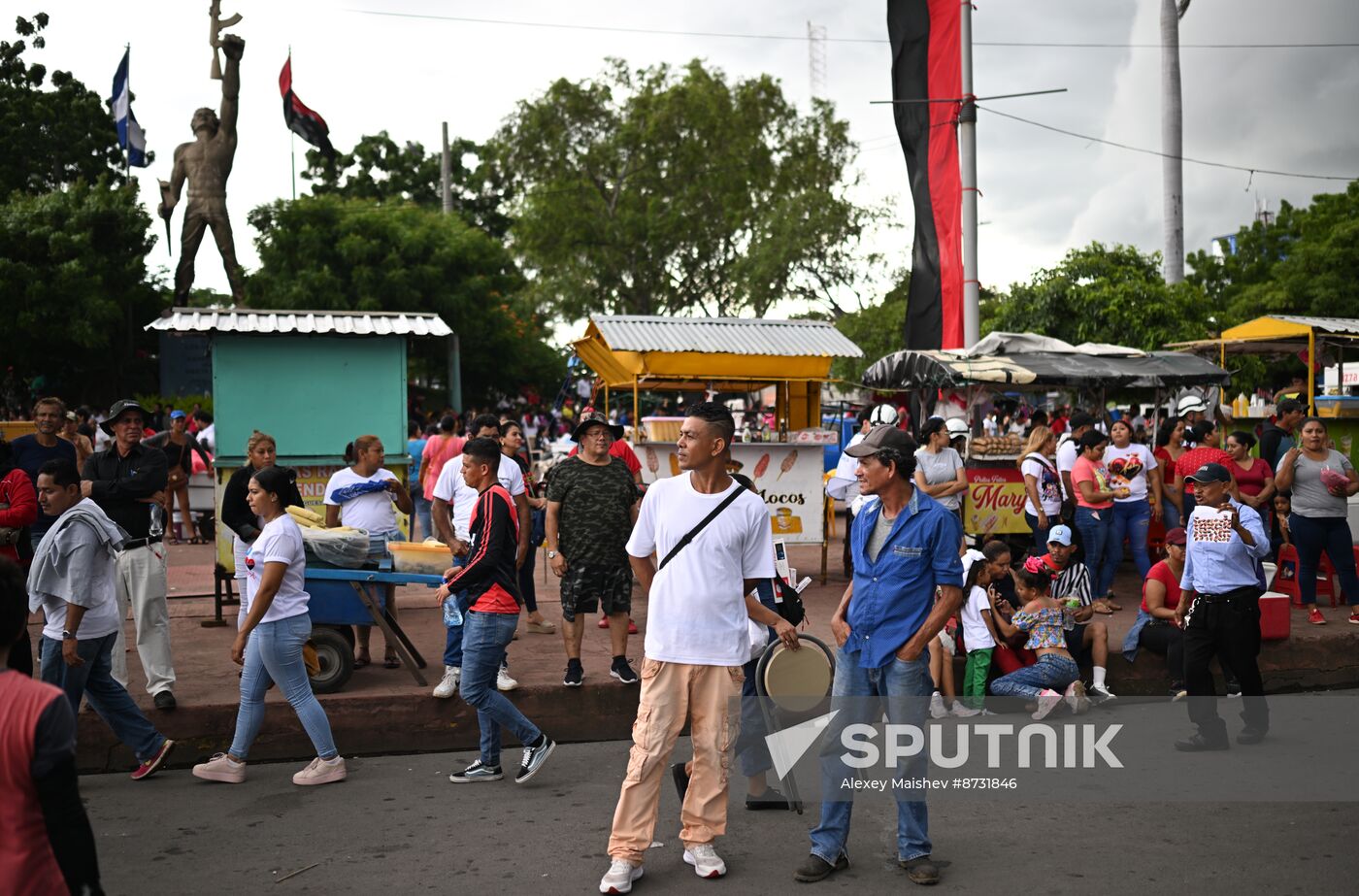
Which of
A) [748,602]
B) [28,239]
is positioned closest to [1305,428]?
[748,602]

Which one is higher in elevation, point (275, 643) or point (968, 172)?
point (968, 172)

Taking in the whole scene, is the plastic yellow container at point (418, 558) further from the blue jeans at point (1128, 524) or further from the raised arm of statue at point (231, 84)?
the raised arm of statue at point (231, 84)

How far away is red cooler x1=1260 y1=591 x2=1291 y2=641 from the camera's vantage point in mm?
8484

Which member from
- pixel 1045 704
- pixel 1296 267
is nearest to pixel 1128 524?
pixel 1045 704

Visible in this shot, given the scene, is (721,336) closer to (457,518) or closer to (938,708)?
(457,518)

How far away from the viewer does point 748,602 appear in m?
4.84

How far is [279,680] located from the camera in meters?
5.79

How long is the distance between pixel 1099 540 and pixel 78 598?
7.96 meters

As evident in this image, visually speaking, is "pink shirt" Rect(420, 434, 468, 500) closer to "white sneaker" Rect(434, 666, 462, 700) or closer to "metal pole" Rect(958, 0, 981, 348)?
"white sneaker" Rect(434, 666, 462, 700)

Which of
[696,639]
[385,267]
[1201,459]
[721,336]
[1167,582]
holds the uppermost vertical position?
[385,267]

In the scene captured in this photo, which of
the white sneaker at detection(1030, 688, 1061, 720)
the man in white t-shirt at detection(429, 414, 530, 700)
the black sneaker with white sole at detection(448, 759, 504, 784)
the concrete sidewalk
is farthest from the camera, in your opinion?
the white sneaker at detection(1030, 688, 1061, 720)

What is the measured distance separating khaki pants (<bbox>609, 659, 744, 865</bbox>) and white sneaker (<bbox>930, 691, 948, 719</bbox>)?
2982 millimetres

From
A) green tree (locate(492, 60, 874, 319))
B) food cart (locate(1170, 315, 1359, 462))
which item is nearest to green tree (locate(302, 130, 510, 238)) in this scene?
green tree (locate(492, 60, 874, 319))

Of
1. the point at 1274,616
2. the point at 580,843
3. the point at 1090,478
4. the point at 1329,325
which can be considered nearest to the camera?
the point at 580,843
